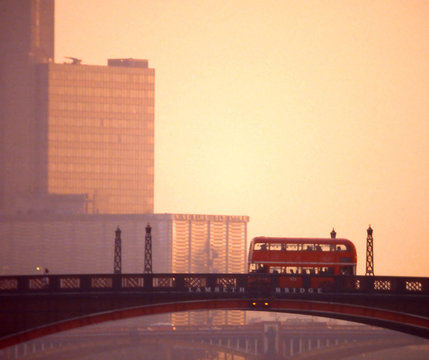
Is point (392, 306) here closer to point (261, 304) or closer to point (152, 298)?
point (261, 304)

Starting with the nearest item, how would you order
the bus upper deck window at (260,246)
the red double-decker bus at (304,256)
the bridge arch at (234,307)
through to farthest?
the bridge arch at (234,307)
the red double-decker bus at (304,256)
the bus upper deck window at (260,246)

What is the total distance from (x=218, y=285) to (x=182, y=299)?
123 inches

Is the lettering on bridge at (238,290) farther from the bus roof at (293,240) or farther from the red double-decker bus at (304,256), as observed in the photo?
the bus roof at (293,240)

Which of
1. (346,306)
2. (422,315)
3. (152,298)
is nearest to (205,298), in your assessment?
(152,298)

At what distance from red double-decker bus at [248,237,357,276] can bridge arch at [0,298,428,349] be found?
13.8 meters

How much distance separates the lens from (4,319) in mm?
78688

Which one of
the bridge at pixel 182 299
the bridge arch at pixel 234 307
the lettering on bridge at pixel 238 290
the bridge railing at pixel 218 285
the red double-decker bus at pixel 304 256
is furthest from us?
the red double-decker bus at pixel 304 256

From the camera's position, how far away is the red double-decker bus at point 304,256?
9656 centimetres

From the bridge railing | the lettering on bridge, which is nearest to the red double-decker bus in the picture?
the bridge railing

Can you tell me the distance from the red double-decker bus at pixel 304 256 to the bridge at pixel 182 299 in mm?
12766

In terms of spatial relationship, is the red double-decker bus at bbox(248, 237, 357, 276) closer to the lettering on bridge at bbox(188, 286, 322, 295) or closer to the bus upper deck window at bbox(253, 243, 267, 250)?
the bus upper deck window at bbox(253, 243, 267, 250)

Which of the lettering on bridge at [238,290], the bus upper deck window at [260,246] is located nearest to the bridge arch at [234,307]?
the lettering on bridge at [238,290]

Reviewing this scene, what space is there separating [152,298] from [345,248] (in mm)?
22919

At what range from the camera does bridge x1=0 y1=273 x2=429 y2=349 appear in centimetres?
7925
